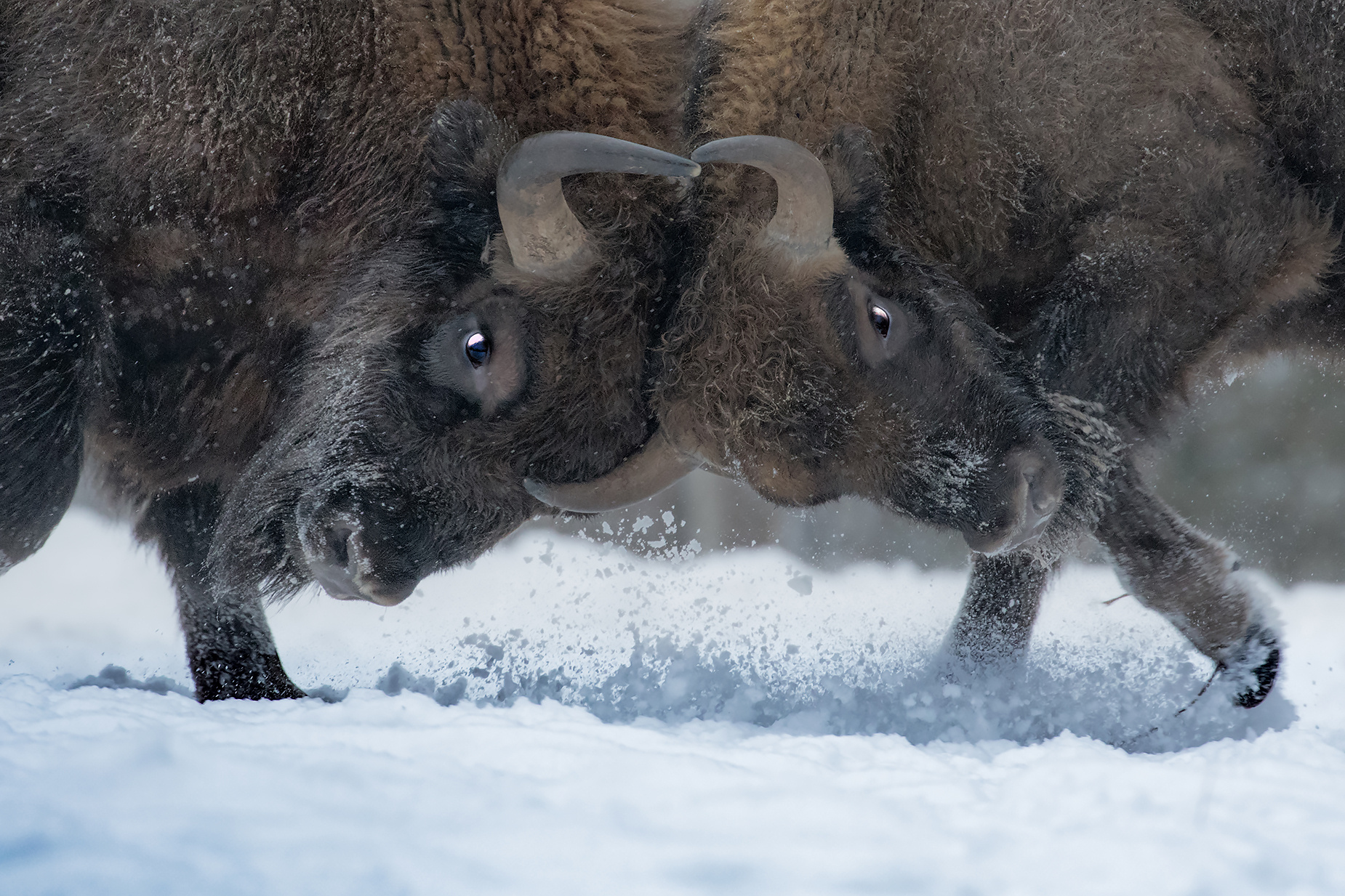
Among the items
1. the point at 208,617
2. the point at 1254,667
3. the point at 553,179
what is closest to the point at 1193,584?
the point at 1254,667

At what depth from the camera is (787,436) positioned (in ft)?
8.43

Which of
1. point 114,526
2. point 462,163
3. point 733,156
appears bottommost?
point 114,526

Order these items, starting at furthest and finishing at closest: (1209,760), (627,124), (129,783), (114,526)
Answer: (114,526)
(627,124)
(1209,760)
(129,783)

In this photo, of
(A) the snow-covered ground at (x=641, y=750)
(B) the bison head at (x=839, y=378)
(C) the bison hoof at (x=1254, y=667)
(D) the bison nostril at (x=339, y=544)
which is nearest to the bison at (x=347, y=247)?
(D) the bison nostril at (x=339, y=544)

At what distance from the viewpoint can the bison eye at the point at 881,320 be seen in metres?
2.57

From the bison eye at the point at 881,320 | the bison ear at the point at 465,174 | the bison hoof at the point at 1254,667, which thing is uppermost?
the bison ear at the point at 465,174

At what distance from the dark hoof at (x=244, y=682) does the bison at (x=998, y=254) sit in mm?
1206

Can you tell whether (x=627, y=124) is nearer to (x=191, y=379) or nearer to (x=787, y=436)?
(x=787, y=436)

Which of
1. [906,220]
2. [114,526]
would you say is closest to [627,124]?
[906,220]

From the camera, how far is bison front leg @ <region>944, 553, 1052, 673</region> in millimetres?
3371

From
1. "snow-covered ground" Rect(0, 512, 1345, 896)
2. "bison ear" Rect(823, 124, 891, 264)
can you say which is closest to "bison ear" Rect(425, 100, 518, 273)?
"bison ear" Rect(823, 124, 891, 264)

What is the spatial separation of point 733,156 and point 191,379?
5.70 feet

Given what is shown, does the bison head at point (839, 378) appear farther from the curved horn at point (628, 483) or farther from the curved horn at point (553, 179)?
the curved horn at point (553, 179)

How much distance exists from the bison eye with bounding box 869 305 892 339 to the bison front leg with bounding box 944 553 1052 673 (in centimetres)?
120
